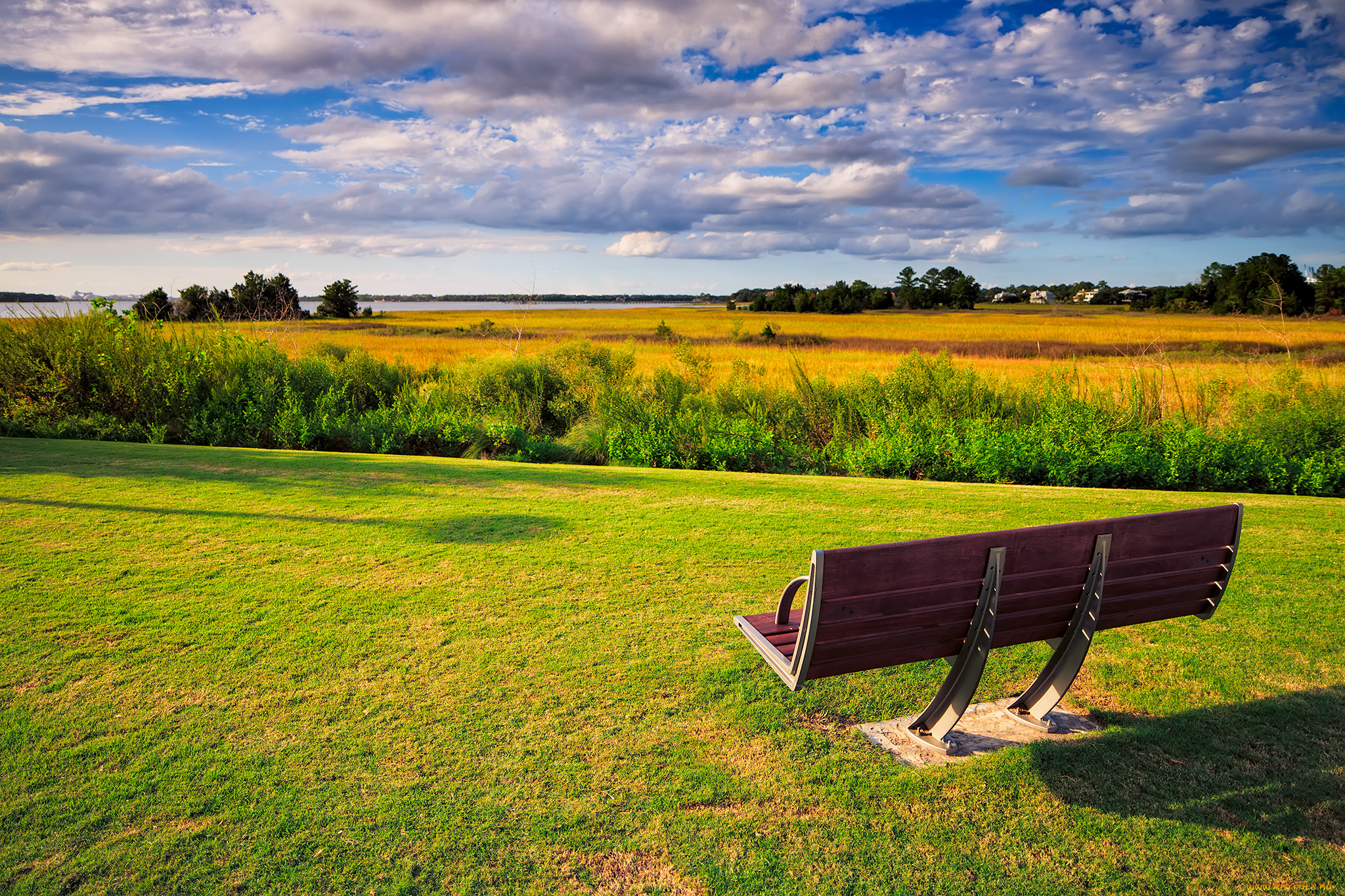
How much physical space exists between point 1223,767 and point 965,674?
48.1 inches

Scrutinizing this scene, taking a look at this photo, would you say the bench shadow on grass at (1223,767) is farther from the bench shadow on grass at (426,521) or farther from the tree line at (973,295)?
the tree line at (973,295)

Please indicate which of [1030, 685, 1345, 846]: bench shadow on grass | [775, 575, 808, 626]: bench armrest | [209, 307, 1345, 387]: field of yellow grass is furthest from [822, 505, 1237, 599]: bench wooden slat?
[209, 307, 1345, 387]: field of yellow grass

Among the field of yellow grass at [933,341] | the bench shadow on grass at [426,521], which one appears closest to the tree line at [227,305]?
the field of yellow grass at [933,341]

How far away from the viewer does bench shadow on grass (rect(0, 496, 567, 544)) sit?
662 centimetres

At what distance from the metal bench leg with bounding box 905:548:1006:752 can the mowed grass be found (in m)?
0.25

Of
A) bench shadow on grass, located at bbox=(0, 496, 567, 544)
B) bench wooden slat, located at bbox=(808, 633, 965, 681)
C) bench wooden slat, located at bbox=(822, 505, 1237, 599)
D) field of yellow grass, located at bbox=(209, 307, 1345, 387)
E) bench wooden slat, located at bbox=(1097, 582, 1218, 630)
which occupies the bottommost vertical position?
bench shadow on grass, located at bbox=(0, 496, 567, 544)

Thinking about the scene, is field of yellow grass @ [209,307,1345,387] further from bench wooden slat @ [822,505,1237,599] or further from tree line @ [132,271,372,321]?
bench wooden slat @ [822,505,1237,599]

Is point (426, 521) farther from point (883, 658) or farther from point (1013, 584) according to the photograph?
point (1013, 584)

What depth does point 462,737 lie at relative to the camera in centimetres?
346

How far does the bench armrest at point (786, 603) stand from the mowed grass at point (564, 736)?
21.3 inches

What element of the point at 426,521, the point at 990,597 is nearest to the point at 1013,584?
the point at 990,597

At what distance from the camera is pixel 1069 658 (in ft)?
11.3

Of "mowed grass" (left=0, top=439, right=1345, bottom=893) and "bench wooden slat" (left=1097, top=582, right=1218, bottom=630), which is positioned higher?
"bench wooden slat" (left=1097, top=582, right=1218, bottom=630)

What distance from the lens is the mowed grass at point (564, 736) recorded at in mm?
2707
